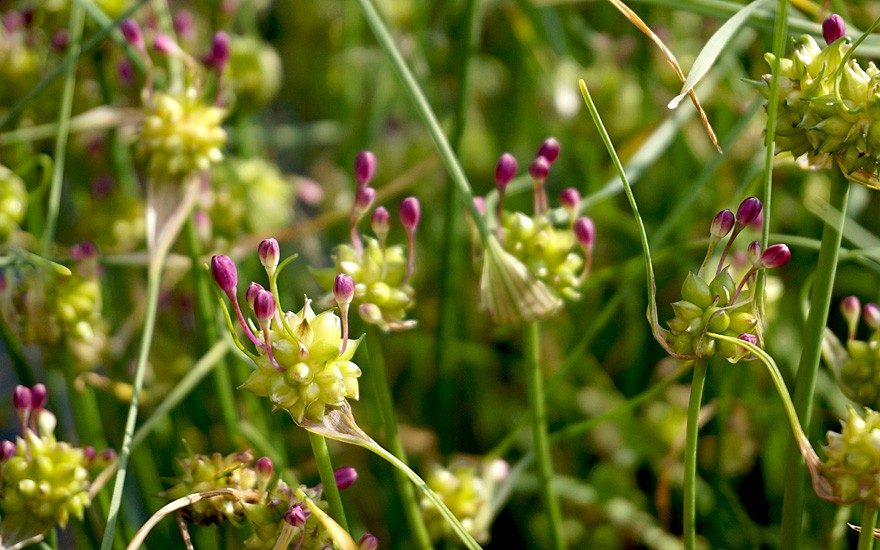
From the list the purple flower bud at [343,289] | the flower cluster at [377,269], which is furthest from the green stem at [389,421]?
the purple flower bud at [343,289]

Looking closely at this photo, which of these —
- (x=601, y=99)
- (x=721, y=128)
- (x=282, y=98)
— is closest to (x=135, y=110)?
(x=601, y=99)

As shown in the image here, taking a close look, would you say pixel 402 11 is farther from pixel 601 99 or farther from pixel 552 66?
pixel 601 99

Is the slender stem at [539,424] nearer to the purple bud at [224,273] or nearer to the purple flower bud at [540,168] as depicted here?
the purple flower bud at [540,168]

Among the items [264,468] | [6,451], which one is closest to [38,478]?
[6,451]

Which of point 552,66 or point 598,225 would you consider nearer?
point 598,225

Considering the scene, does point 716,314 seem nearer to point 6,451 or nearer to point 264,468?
point 264,468
